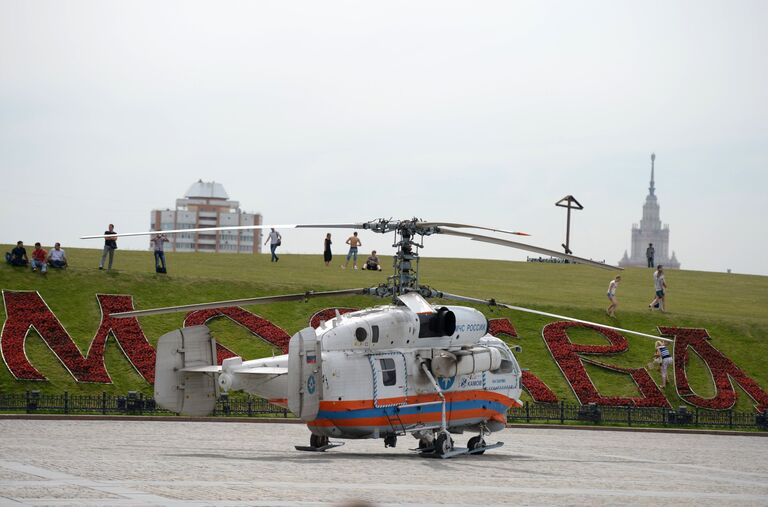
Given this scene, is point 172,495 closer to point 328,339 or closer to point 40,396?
point 328,339

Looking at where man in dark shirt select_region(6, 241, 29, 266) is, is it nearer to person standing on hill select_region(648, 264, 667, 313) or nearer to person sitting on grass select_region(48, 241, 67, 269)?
person sitting on grass select_region(48, 241, 67, 269)

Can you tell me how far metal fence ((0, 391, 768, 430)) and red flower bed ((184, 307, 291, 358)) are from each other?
9.25ft

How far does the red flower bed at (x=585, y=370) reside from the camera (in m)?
43.7

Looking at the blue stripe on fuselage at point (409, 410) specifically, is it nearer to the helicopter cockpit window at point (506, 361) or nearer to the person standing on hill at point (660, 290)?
the helicopter cockpit window at point (506, 361)

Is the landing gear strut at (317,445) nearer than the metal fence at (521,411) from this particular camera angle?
Yes

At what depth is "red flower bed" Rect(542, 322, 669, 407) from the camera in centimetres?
4372

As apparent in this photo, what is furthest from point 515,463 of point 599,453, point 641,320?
point 641,320

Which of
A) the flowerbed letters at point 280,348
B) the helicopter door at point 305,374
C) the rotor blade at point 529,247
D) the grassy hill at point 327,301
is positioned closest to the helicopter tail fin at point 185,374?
the helicopter door at point 305,374

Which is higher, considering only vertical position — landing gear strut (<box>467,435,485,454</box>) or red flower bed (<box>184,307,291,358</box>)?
red flower bed (<box>184,307,291,358</box>)

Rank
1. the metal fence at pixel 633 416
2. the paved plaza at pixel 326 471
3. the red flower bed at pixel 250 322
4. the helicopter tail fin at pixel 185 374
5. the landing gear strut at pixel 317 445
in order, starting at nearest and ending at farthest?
the paved plaza at pixel 326 471, the helicopter tail fin at pixel 185 374, the landing gear strut at pixel 317 445, the metal fence at pixel 633 416, the red flower bed at pixel 250 322

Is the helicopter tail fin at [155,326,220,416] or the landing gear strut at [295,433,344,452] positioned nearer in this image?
the helicopter tail fin at [155,326,220,416]

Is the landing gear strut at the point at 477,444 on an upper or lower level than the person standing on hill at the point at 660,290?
lower

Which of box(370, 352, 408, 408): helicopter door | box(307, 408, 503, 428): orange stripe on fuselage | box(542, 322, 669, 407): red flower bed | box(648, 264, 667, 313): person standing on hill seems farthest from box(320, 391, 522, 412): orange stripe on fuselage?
box(648, 264, 667, 313): person standing on hill

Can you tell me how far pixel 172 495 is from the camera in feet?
62.1
